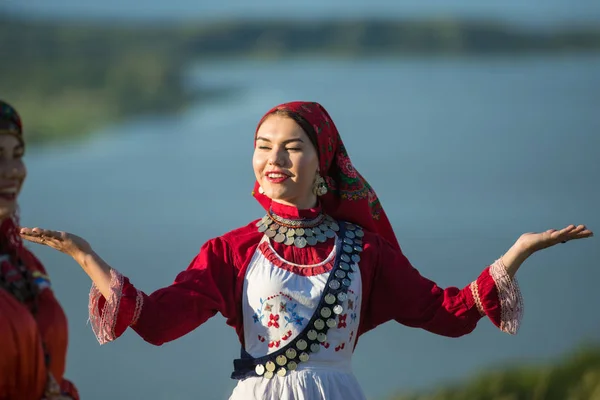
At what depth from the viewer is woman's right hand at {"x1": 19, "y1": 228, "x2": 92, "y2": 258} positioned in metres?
3.33

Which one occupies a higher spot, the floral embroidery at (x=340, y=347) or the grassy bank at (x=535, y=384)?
the floral embroidery at (x=340, y=347)

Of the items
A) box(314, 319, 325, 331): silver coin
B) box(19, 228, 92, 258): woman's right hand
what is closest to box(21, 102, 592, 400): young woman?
box(314, 319, 325, 331): silver coin

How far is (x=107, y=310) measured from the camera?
3502 millimetres

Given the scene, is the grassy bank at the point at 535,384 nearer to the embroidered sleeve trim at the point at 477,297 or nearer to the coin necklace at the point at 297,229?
the embroidered sleeve trim at the point at 477,297

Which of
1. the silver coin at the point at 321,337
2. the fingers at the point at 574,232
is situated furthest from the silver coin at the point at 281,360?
the fingers at the point at 574,232

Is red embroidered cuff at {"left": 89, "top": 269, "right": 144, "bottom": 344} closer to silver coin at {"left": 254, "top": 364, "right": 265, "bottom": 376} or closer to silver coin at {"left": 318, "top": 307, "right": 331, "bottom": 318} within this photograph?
silver coin at {"left": 254, "top": 364, "right": 265, "bottom": 376}

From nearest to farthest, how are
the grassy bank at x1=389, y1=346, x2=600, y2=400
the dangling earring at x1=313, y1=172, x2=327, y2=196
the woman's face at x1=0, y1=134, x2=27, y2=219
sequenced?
the woman's face at x1=0, y1=134, x2=27, y2=219, the dangling earring at x1=313, y1=172, x2=327, y2=196, the grassy bank at x1=389, y1=346, x2=600, y2=400

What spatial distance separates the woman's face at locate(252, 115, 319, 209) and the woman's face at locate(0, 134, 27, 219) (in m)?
0.98

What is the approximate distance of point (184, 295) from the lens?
11.9 ft

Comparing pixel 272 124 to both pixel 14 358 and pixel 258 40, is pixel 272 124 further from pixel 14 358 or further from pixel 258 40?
pixel 258 40

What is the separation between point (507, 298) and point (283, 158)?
2.64ft

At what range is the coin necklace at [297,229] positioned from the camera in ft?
12.4

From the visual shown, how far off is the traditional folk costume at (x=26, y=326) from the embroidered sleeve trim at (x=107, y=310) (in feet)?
1.52

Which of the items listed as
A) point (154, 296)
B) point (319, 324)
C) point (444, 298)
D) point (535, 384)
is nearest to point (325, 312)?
point (319, 324)
